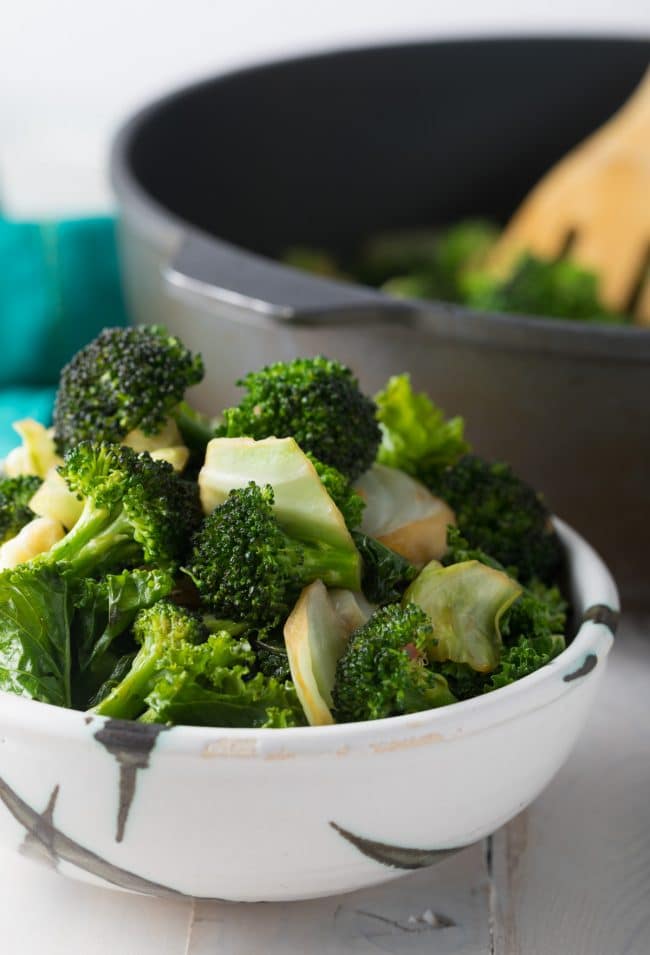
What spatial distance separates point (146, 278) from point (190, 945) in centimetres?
80

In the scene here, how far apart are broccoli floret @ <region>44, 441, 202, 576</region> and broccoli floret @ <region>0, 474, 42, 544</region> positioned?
8 cm

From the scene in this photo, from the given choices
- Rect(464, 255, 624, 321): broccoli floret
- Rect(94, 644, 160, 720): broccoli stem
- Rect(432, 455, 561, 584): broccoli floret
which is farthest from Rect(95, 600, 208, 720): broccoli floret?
Rect(464, 255, 624, 321): broccoli floret

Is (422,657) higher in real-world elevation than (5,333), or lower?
higher

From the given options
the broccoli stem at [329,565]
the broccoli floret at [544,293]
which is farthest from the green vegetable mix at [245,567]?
the broccoli floret at [544,293]

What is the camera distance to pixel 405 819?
79cm

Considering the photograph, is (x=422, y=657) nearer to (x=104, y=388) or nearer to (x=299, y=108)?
(x=104, y=388)

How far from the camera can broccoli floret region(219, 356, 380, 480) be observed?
93 centimetres

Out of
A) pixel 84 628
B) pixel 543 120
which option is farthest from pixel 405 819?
pixel 543 120

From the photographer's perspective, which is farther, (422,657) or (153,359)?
(153,359)

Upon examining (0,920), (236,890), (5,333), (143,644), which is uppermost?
(143,644)

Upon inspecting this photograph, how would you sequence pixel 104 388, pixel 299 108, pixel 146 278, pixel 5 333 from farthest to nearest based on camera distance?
pixel 299 108
pixel 5 333
pixel 146 278
pixel 104 388

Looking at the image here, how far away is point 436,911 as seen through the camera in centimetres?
89

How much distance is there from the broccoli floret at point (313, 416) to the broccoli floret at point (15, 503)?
155mm

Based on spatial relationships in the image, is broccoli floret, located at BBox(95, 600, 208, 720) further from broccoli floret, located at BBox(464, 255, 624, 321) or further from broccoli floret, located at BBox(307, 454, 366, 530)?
broccoli floret, located at BBox(464, 255, 624, 321)
